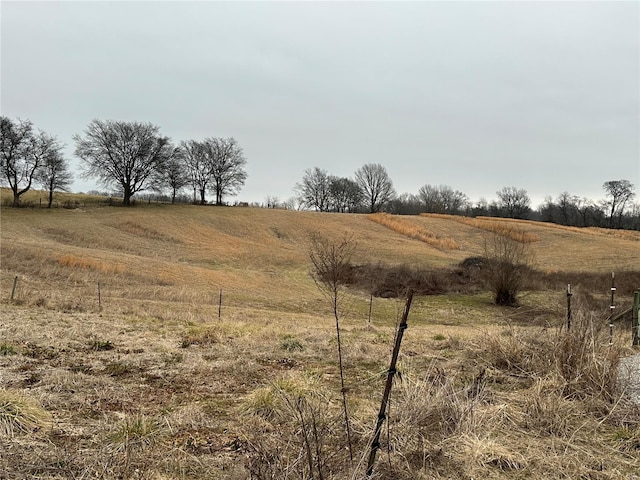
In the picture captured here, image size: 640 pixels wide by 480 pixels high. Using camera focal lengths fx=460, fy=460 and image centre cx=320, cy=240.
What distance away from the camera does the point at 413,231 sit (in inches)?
2206

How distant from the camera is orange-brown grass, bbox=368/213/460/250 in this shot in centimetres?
5097

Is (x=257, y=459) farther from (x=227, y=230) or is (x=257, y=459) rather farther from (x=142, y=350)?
(x=227, y=230)

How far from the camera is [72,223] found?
42.5 m

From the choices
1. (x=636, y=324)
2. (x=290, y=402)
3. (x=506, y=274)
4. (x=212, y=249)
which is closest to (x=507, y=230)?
(x=506, y=274)

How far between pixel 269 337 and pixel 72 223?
132 ft

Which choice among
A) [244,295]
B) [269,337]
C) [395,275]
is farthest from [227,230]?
[269,337]

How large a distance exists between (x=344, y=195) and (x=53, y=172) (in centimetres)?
5597

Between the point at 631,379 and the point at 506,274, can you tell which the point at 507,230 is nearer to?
the point at 506,274

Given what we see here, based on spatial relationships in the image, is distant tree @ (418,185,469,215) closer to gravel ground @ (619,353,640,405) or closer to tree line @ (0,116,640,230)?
tree line @ (0,116,640,230)

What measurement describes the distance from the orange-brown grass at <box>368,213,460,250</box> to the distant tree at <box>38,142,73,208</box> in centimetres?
3935

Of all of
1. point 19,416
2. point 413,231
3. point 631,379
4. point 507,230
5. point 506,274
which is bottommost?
point 19,416

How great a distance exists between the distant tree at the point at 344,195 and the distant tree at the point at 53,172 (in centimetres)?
5259

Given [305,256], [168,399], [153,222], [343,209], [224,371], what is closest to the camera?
[168,399]

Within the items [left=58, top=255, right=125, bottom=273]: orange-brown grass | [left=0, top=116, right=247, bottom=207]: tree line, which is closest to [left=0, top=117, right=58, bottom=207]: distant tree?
[left=0, top=116, right=247, bottom=207]: tree line
